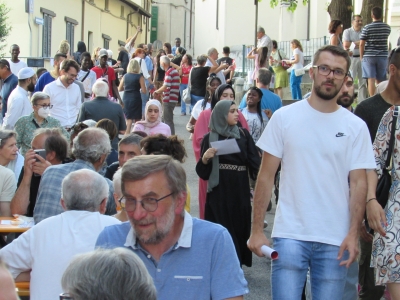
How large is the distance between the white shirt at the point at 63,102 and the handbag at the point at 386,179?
7.36 meters

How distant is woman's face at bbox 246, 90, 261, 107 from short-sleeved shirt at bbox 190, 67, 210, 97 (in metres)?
7.40

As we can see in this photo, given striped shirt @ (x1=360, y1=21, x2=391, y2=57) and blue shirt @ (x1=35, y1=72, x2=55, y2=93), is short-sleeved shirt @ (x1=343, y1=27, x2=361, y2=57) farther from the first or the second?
blue shirt @ (x1=35, y1=72, x2=55, y2=93)

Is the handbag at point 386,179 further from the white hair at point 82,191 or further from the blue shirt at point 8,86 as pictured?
the blue shirt at point 8,86

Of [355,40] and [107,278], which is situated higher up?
[355,40]

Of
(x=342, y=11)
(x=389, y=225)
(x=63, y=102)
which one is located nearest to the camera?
(x=389, y=225)

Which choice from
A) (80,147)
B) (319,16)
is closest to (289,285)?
(80,147)

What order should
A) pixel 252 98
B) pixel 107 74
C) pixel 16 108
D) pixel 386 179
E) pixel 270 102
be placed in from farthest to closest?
pixel 107 74 → pixel 16 108 → pixel 270 102 → pixel 252 98 → pixel 386 179

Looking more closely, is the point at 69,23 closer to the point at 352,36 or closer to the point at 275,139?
the point at 352,36

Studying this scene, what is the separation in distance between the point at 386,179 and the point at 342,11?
43.7 feet

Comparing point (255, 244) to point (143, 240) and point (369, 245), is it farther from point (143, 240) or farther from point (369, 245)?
point (369, 245)

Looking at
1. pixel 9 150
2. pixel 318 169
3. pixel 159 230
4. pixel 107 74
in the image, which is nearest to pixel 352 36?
pixel 107 74

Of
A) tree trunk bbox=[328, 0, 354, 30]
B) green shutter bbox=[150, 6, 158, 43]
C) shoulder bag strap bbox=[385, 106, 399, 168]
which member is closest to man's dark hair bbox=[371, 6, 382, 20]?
tree trunk bbox=[328, 0, 354, 30]

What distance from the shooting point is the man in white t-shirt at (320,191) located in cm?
438

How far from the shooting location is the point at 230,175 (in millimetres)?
7398
